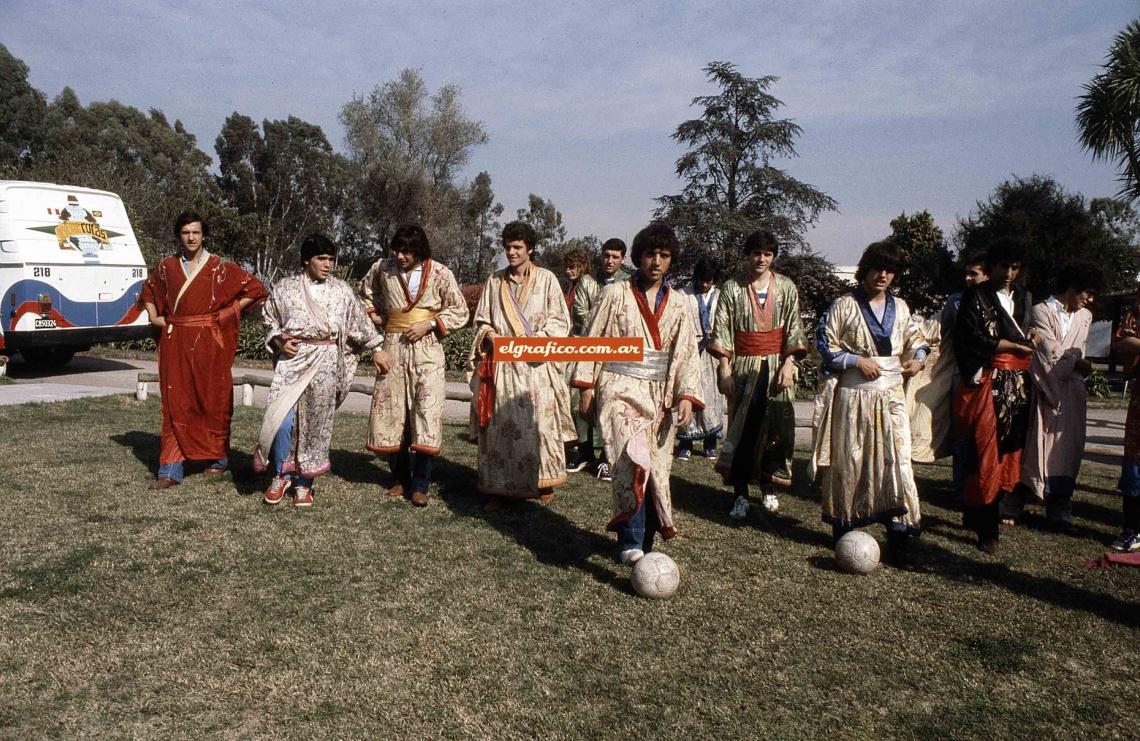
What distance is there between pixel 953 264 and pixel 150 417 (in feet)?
79.1

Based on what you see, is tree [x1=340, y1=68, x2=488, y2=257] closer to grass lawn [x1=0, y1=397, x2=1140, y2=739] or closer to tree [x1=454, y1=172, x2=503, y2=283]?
tree [x1=454, y1=172, x2=503, y2=283]

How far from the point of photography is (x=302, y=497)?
5.95 metres

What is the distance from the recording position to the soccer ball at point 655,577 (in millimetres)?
4250

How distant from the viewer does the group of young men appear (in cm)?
474

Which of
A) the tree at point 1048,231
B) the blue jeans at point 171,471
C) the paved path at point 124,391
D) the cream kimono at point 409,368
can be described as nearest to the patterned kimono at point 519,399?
the cream kimono at point 409,368

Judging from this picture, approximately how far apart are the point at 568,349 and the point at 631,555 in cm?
125

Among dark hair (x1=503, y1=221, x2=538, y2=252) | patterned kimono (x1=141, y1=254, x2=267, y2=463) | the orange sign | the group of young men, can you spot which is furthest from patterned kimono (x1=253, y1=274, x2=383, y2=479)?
the orange sign

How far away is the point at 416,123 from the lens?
133ft

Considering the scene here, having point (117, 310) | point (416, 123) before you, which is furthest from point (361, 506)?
point (416, 123)

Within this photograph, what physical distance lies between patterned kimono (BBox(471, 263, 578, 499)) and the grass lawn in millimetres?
295

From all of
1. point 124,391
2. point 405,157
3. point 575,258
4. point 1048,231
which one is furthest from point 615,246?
point 405,157

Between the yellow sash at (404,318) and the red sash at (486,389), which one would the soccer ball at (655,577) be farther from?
the yellow sash at (404,318)

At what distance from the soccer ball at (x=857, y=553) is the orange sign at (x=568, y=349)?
5.49 feet

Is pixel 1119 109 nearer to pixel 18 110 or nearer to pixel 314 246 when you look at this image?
pixel 314 246
